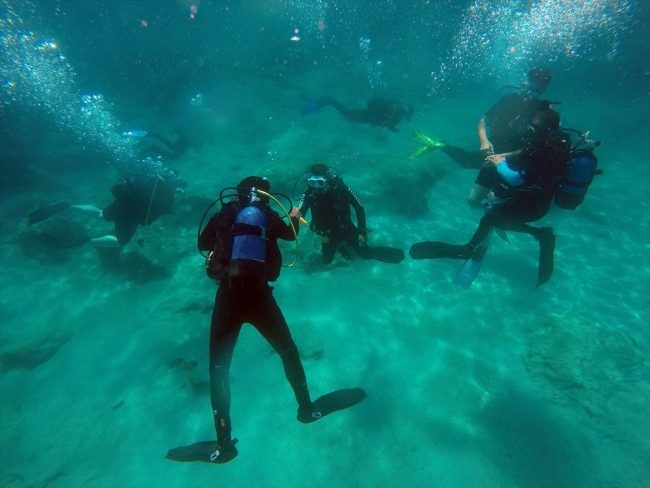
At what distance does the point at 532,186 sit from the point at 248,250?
500 cm

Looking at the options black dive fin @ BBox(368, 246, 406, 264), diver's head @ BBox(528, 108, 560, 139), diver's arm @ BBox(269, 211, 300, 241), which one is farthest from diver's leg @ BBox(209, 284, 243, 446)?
diver's head @ BBox(528, 108, 560, 139)

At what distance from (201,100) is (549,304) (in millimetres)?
24722

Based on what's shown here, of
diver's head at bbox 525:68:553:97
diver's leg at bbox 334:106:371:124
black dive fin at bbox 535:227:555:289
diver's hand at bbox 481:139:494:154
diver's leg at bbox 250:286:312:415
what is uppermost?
diver's leg at bbox 334:106:371:124

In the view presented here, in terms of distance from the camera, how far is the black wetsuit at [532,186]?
482cm

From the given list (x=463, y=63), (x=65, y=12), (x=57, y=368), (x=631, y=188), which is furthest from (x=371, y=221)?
(x=65, y=12)

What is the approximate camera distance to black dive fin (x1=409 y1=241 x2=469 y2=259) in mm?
6664

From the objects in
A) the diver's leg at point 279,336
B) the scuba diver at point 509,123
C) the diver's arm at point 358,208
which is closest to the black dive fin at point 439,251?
the diver's arm at point 358,208

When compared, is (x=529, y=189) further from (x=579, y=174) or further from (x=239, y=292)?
(x=239, y=292)

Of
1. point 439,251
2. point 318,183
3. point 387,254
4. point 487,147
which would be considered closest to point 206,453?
point 318,183

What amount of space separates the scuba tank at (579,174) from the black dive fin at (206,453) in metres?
6.27

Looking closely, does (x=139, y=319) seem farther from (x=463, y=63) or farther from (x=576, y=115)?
(x=463, y=63)

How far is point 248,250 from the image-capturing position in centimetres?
370

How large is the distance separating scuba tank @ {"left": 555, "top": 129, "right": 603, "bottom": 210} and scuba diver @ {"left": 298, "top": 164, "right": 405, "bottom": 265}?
3.56 meters

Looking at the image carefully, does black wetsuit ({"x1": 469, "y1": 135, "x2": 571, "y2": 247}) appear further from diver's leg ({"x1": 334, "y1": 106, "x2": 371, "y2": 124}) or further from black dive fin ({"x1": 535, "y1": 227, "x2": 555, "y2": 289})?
diver's leg ({"x1": 334, "y1": 106, "x2": 371, "y2": 124})
